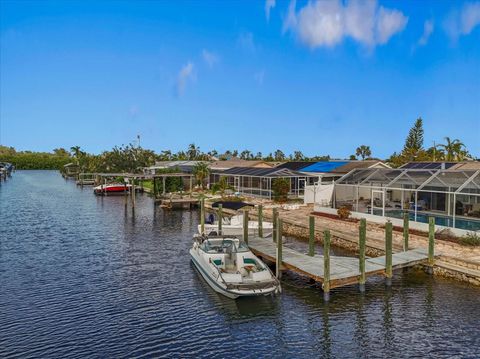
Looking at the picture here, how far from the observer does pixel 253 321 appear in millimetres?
16453

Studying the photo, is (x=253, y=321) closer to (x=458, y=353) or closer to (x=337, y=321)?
(x=337, y=321)

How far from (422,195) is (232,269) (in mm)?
16734

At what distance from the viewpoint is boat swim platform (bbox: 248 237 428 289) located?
18.7 m

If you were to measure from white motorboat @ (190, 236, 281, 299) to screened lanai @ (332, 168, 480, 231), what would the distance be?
1248 centimetres

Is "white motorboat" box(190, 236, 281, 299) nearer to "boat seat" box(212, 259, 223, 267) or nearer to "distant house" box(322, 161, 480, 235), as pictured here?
"boat seat" box(212, 259, 223, 267)

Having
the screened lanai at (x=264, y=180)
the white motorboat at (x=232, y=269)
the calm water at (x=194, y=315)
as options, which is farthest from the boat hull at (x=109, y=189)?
the white motorboat at (x=232, y=269)

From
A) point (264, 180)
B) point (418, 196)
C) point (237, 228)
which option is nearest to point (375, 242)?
point (418, 196)

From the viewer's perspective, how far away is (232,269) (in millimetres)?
20406

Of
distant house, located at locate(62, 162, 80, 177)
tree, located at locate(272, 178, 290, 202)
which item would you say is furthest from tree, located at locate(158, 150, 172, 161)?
tree, located at locate(272, 178, 290, 202)

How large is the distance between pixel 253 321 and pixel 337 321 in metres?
3.31

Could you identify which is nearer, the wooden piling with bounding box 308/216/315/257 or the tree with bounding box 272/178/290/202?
the wooden piling with bounding box 308/216/315/257

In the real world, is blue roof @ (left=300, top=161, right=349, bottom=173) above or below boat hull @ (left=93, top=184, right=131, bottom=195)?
above

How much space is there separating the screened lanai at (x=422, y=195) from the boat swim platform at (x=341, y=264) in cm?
524

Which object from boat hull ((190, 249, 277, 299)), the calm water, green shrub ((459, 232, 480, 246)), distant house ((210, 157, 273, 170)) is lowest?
the calm water
